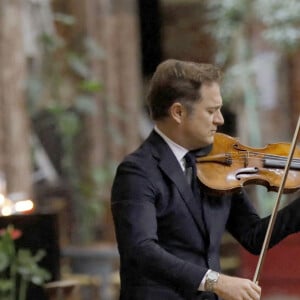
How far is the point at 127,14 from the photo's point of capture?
7.09 meters

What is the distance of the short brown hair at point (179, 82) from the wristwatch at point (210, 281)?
0.42 meters

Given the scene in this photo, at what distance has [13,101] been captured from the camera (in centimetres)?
598

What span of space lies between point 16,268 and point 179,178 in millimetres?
1764

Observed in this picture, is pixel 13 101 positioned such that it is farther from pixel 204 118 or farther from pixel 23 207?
pixel 204 118

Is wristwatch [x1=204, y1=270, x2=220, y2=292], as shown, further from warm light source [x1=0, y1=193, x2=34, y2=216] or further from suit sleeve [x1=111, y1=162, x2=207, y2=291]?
warm light source [x1=0, y1=193, x2=34, y2=216]

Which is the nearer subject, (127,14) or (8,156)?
(8,156)

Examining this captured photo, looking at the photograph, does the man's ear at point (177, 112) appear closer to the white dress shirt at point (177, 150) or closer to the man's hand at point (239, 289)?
the white dress shirt at point (177, 150)

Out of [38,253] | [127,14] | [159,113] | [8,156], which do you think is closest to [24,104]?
[8,156]

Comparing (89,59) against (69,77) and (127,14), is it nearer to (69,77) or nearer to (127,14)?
(69,77)

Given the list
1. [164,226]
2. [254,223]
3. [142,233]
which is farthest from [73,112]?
[142,233]

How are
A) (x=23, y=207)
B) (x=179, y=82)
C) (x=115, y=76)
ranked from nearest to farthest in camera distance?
1. (x=179, y=82)
2. (x=23, y=207)
3. (x=115, y=76)

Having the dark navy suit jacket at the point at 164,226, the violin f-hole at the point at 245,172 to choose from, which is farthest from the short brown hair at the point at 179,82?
the violin f-hole at the point at 245,172

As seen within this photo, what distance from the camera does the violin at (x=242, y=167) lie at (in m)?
2.62

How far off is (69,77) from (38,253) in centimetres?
247
